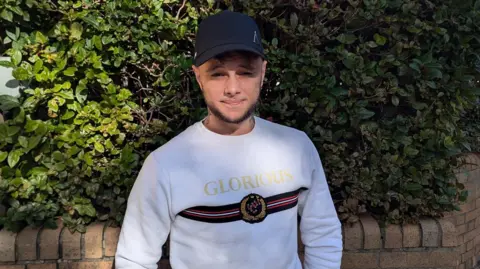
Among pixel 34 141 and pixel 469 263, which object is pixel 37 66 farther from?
pixel 469 263

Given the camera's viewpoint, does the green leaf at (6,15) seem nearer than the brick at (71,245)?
Yes

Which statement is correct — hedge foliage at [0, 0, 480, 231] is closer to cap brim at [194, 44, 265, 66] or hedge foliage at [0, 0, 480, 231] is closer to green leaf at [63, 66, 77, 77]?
green leaf at [63, 66, 77, 77]

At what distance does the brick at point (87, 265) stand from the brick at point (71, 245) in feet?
0.13

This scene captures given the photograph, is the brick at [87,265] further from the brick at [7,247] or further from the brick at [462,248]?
the brick at [462,248]

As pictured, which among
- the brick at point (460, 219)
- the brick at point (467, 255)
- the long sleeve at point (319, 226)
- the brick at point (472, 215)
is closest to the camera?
the long sleeve at point (319, 226)

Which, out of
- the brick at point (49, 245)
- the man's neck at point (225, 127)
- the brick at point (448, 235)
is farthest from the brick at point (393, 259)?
the brick at point (49, 245)

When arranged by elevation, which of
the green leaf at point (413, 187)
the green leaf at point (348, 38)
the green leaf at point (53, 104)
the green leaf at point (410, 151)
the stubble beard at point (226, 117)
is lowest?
the green leaf at point (413, 187)

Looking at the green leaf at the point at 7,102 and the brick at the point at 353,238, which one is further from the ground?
the green leaf at the point at 7,102

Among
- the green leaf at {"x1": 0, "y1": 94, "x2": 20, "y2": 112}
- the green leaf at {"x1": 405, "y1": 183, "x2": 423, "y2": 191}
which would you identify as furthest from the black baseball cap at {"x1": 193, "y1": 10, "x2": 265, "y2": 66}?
the green leaf at {"x1": 405, "y1": 183, "x2": 423, "y2": 191}

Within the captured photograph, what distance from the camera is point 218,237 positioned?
1.57m

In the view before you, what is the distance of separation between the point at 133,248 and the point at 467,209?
284cm

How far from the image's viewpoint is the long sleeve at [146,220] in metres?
1.56

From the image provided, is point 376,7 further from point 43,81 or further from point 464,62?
point 43,81

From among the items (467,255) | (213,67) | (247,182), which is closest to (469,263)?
(467,255)
